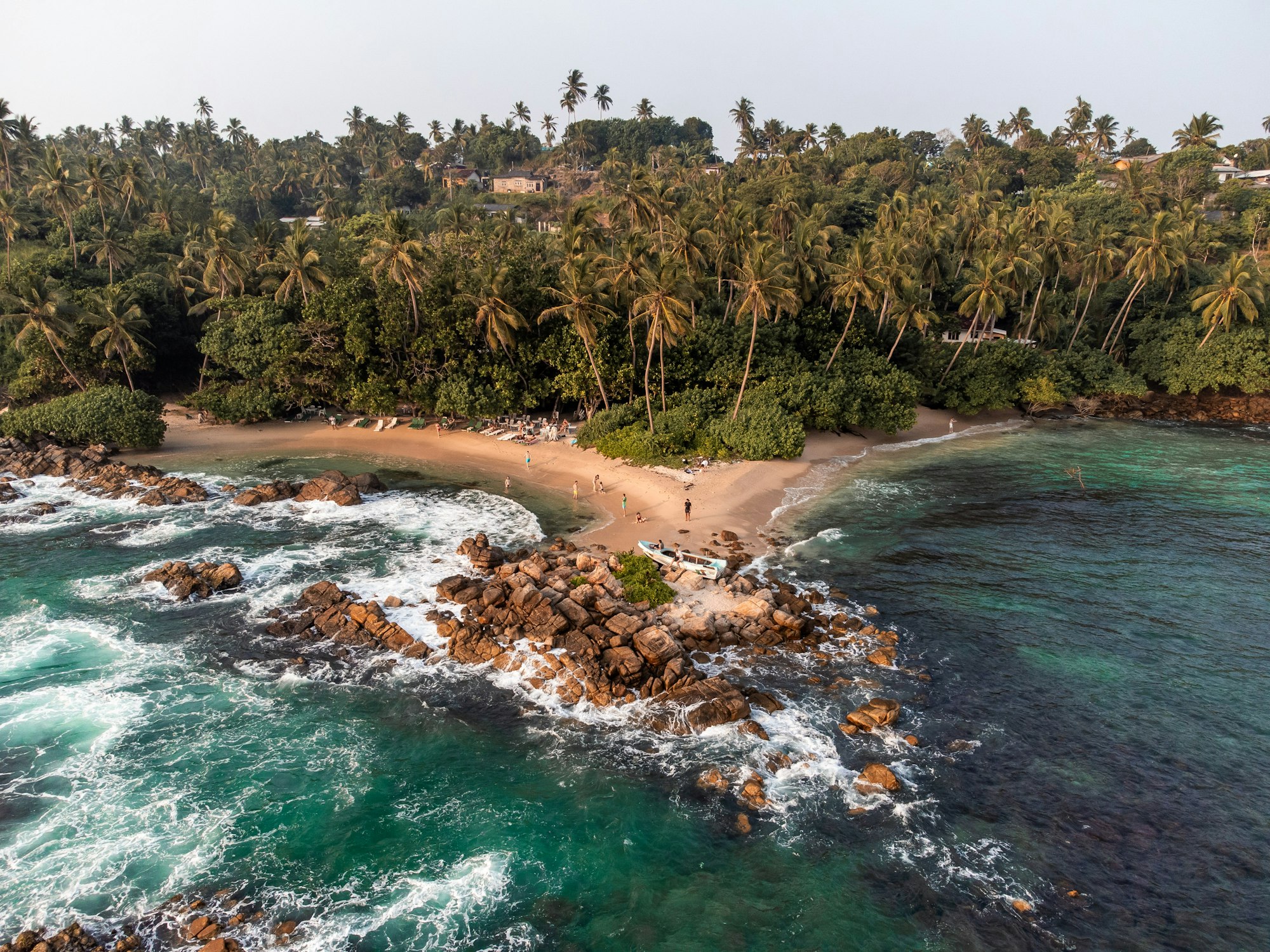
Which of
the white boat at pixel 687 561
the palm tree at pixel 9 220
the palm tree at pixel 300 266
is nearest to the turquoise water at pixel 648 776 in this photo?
the white boat at pixel 687 561

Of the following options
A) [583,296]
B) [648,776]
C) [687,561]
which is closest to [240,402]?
[583,296]

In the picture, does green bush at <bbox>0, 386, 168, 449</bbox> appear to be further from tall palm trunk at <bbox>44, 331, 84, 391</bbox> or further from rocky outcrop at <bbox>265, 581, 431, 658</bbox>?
rocky outcrop at <bbox>265, 581, 431, 658</bbox>

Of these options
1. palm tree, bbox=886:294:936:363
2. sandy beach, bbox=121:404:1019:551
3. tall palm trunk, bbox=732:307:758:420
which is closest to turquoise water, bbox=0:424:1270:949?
sandy beach, bbox=121:404:1019:551

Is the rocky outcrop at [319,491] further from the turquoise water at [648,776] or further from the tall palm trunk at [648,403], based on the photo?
the tall palm trunk at [648,403]

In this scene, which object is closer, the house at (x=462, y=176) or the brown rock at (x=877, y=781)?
the brown rock at (x=877, y=781)

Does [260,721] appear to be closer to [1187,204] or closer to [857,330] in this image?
[857,330]

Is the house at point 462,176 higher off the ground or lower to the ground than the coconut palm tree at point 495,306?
higher

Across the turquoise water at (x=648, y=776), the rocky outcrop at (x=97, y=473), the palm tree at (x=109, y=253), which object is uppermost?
the palm tree at (x=109, y=253)
